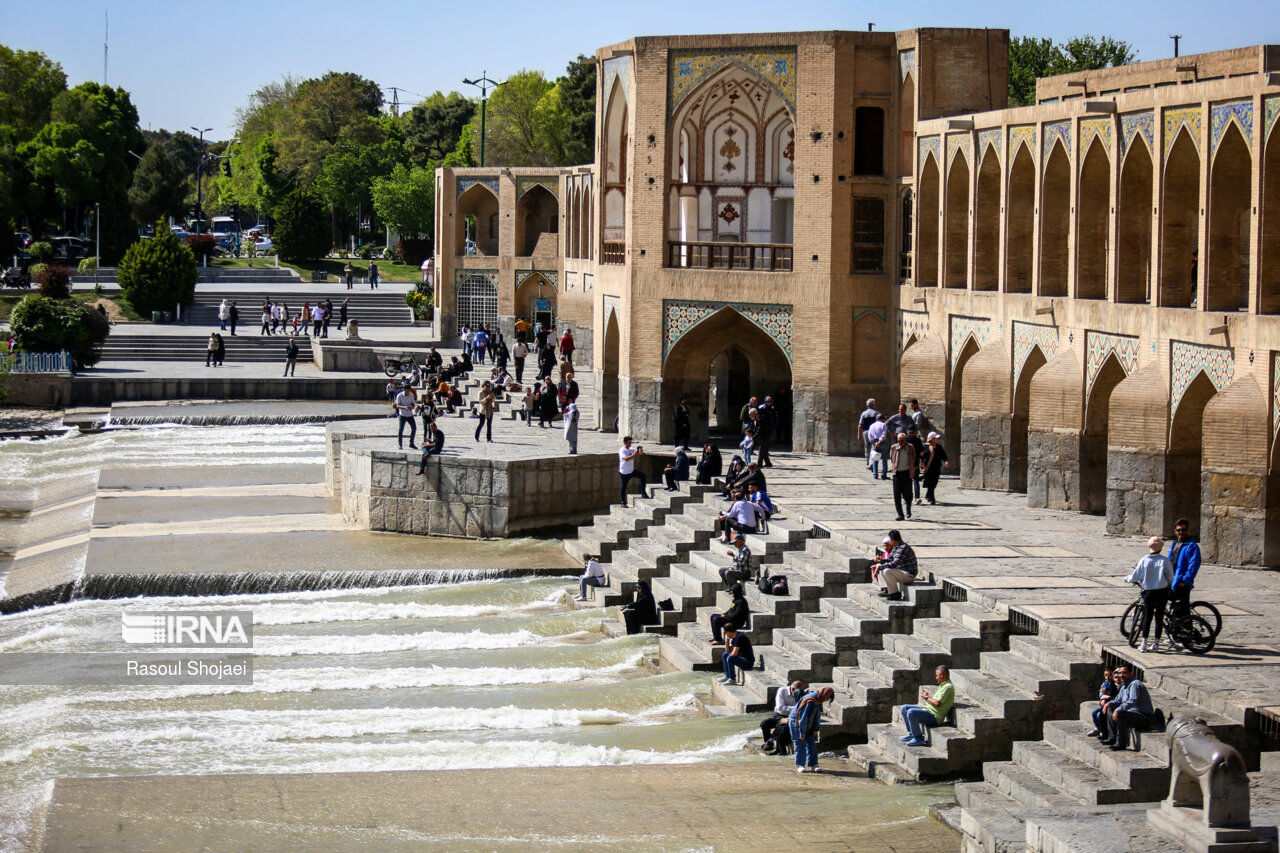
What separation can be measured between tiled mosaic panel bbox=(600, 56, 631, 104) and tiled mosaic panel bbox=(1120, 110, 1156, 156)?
9702 mm

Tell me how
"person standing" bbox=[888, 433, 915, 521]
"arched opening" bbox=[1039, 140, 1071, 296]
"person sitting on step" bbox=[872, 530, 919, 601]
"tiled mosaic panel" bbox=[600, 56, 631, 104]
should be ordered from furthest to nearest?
1. "tiled mosaic panel" bbox=[600, 56, 631, 104]
2. "arched opening" bbox=[1039, 140, 1071, 296]
3. "person standing" bbox=[888, 433, 915, 521]
4. "person sitting on step" bbox=[872, 530, 919, 601]

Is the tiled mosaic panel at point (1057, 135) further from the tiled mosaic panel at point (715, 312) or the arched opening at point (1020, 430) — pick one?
the tiled mosaic panel at point (715, 312)

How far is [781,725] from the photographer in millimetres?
14516

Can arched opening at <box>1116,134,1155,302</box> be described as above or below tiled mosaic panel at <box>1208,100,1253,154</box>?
below

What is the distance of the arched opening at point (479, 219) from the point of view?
158 ft

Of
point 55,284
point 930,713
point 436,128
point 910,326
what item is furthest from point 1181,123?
point 436,128

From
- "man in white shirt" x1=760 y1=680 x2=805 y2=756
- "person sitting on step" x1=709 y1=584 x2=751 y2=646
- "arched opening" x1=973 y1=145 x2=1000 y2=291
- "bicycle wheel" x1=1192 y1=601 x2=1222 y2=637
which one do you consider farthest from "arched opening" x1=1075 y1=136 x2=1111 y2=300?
"man in white shirt" x1=760 y1=680 x2=805 y2=756

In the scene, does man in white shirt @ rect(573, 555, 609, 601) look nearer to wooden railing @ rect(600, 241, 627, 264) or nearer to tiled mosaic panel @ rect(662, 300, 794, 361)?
tiled mosaic panel @ rect(662, 300, 794, 361)

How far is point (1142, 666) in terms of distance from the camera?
43.8 ft

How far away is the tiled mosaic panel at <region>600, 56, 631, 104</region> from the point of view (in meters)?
27.5

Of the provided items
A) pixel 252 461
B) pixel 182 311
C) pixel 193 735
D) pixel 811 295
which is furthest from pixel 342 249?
pixel 193 735

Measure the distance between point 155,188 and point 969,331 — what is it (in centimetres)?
4863

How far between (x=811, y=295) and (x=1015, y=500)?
5.59 meters

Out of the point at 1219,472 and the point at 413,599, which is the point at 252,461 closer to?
the point at 413,599
